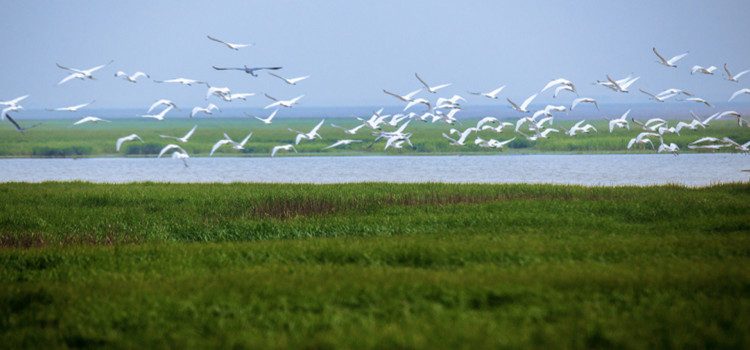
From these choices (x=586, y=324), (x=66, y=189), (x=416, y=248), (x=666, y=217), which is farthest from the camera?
(x=66, y=189)

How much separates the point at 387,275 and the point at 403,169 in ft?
154

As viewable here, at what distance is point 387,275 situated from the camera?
11789mm

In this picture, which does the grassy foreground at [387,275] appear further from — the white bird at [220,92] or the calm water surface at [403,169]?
the calm water surface at [403,169]

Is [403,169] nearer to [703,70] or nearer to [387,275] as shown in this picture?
[703,70]

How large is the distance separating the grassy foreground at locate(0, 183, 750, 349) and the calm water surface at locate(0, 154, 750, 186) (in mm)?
22756

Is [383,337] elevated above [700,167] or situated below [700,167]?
above

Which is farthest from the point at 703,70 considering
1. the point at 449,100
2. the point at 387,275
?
the point at 387,275

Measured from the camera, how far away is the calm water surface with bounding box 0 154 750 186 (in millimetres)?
47469

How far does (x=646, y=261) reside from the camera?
13.0 meters

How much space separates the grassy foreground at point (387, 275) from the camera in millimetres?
8695

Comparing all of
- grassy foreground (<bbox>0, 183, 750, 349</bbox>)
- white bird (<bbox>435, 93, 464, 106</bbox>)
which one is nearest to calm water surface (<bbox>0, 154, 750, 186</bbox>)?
white bird (<bbox>435, 93, 464, 106</bbox>)

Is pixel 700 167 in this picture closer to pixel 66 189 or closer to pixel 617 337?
pixel 66 189

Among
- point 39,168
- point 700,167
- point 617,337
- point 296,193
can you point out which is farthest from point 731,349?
point 39,168

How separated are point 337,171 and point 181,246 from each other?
3937cm
